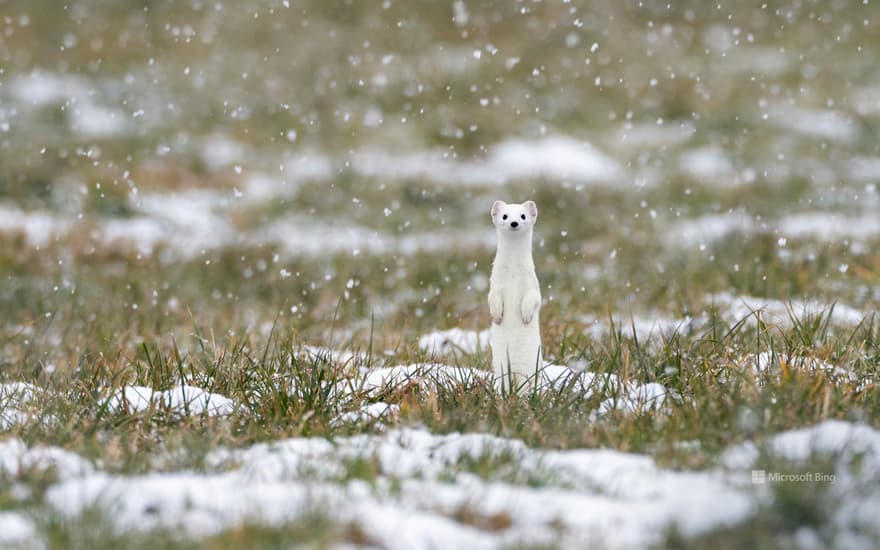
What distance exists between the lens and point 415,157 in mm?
10711

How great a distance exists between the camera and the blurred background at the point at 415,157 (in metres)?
6.73

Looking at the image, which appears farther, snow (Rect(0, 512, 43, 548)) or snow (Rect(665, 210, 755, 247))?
snow (Rect(665, 210, 755, 247))

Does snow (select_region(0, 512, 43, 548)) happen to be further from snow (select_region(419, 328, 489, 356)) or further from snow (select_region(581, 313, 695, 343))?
snow (select_region(581, 313, 695, 343))

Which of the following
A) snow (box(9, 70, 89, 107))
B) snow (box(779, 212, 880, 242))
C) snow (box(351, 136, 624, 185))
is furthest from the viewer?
snow (box(9, 70, 89, 107))

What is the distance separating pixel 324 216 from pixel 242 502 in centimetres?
645

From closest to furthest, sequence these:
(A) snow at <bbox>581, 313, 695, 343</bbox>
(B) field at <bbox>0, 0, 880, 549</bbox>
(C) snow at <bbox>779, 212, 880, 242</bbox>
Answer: (B) field at <bbox>0, 0, 880, 549</bbox> < (A) snow at <bbox>581, 313, 695, 343</bbox> < (C) snow at <bbox>779, 212, 880, 242</bbox>

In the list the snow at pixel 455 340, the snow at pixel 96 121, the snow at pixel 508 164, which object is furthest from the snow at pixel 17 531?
the snow at pixel 96 121

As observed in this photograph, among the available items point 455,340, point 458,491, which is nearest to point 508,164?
point 455,340

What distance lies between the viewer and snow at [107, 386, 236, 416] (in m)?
3.77

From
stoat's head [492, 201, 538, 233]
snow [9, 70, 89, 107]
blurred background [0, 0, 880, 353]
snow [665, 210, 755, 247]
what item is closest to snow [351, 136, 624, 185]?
blurred background [0, 0, 880, 353]

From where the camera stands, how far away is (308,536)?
259 centimetres

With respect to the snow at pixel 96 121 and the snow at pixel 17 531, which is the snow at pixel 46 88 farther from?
the snow at pixel 17 531

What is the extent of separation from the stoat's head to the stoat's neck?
14 mm

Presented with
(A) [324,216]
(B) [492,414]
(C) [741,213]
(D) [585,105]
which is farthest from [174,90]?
(B) [492,414]
